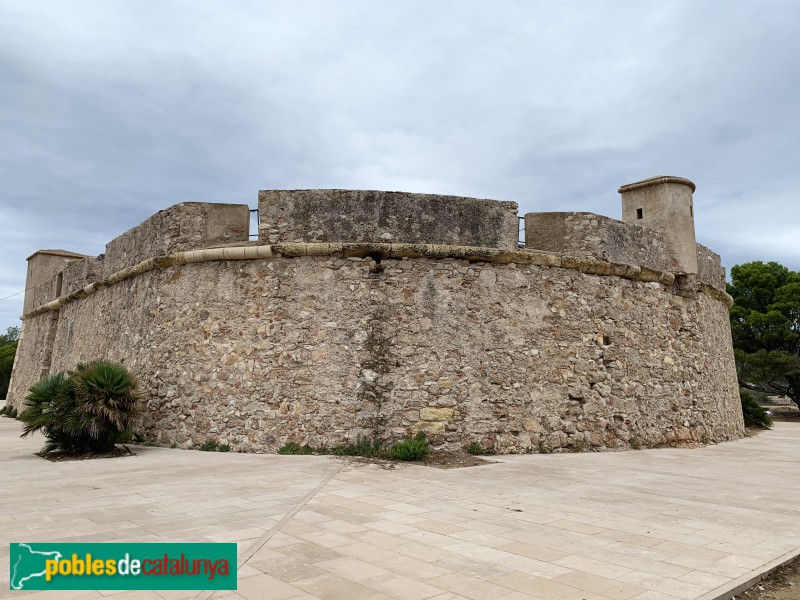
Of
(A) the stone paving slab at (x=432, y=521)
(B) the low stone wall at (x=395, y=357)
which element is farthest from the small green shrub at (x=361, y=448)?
(A) the stone paving slab at (x=432, y=521)

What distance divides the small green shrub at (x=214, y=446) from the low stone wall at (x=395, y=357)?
14 centimetres

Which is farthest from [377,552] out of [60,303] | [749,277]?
[749,277]

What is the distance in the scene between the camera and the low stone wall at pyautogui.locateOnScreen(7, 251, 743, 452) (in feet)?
28.4

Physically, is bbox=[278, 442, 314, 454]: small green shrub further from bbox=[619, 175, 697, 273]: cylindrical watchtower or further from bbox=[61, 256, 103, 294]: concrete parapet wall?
bbox=[619, 175, 697, 273]: cylindrical watchtower

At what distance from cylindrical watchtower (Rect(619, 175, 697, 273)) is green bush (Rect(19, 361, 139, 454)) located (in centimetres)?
1025

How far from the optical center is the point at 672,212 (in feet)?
38.1

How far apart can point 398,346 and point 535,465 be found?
264cm

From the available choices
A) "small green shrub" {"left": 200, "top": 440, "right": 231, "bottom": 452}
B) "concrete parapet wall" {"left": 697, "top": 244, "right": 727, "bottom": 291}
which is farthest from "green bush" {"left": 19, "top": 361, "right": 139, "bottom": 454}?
"concrete parapet wall" {"left": 697, "top": 244, "right": 727, "bottom": 291}

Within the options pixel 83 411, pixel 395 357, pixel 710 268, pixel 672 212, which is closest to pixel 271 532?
pixel 395 357

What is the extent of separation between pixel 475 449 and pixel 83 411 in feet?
18.9

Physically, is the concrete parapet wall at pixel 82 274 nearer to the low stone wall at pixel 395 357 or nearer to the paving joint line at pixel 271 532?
the low stone wall at pixel 395 357

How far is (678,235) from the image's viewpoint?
1166 centimetres

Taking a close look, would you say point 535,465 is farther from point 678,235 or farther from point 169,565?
point 678,235

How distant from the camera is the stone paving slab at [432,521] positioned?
3.22 meters
